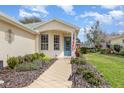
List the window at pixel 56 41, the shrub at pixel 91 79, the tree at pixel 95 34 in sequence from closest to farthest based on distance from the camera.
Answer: the shrub at pixel 91 79 → the window at pixel 56 41 → the tree at pixel 95 34

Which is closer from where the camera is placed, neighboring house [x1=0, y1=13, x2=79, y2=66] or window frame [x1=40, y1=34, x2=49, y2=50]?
neighboring house [x1=0, y1=13, x2=79, y2=66]

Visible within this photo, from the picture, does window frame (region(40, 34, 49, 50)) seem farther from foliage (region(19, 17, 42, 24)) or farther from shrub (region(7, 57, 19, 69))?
foliage (region(19, 17, 42, 24))

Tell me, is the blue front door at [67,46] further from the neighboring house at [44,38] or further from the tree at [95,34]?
the tree at [95,34]

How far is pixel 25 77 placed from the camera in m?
10.9

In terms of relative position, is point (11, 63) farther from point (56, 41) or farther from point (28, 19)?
point (28, 19)

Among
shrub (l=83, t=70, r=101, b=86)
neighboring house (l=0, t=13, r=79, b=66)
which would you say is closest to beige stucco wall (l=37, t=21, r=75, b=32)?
neighboring house (l=0, t=13, r=79, b=66)

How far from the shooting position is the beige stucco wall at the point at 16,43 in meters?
14.8

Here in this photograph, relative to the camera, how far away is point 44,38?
24156 mm

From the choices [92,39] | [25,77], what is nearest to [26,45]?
[25,77]

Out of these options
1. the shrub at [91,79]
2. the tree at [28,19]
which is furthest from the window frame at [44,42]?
the tree at [28,19]

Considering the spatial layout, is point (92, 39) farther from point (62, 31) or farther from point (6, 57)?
point (6, 57)

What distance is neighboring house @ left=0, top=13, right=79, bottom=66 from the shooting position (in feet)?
57.2
